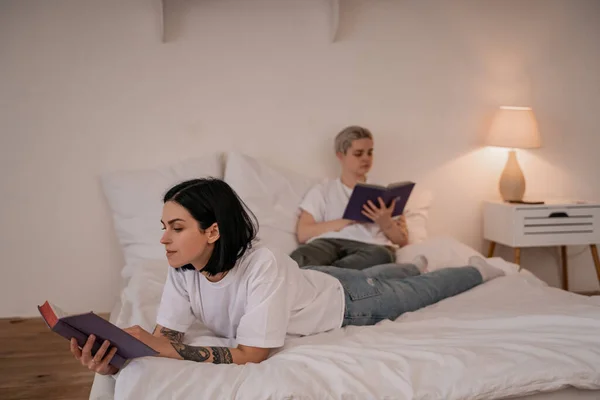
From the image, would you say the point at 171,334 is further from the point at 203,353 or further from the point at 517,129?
the point at 517,129

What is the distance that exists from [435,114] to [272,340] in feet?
7.47

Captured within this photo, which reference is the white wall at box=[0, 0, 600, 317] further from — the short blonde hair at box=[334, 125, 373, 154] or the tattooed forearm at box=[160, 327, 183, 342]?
the tattooed forearm at box=[160, 327, 183, 342]

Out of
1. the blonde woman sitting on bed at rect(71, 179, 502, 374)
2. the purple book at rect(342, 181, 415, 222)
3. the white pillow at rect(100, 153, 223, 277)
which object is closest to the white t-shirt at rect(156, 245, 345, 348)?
the blonde woman sitting on bed at rect(71, 179, 502, 374)

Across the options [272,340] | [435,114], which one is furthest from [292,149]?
[272,340]

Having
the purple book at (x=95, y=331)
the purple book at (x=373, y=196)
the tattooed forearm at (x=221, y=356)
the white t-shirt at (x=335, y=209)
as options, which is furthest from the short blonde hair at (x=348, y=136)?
the purple book at (x=95, y=331)

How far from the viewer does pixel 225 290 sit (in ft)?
6.14

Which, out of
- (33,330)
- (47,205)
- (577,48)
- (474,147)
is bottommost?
(33,330)

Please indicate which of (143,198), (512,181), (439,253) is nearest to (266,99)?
(143,198)

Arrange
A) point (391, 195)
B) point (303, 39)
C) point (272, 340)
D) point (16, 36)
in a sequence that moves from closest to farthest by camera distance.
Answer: point (272, 340) → point (391, 195) → point (16, 36) → point (303, 39)

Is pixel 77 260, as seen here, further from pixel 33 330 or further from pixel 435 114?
pixel 435 114

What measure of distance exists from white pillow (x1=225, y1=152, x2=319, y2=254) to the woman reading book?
0.05m

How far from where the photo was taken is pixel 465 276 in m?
2.53

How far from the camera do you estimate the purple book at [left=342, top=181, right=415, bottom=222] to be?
306 cm

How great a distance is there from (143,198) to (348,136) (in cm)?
99
